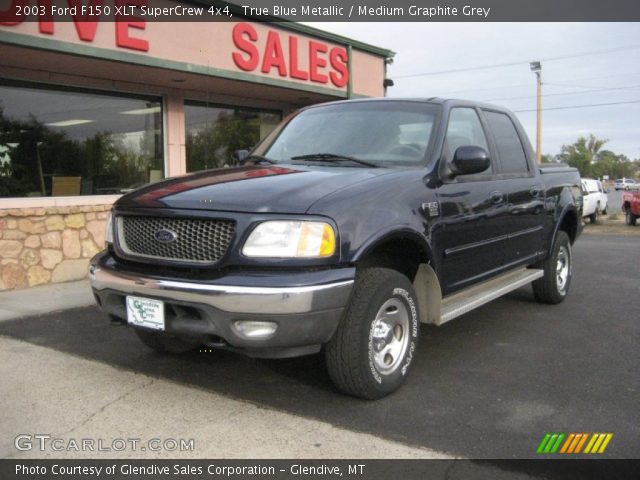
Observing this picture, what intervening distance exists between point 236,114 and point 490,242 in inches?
301

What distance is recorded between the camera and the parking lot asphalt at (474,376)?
3246 mm

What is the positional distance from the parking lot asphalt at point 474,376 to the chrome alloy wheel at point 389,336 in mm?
218

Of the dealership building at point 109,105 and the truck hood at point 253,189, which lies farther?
the dealership building at point 109,105

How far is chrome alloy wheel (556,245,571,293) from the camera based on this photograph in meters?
6.30

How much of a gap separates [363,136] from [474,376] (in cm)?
186

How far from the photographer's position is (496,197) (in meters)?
4.75

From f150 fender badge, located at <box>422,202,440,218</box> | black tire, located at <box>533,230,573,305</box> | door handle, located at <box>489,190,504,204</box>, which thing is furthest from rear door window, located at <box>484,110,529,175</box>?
f150 fender badge, located at <box>422,202,440,218</box>

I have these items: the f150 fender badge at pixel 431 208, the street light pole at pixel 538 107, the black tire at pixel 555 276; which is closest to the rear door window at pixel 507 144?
the black tire at pixel 555 276

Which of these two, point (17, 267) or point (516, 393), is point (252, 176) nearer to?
point (516, 393)

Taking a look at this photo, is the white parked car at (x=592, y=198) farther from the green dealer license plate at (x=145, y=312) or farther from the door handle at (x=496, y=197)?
the green dealer license plate at (x=145, y=312)

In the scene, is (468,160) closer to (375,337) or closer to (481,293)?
(481,293)

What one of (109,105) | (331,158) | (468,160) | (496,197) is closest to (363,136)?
(331,158)

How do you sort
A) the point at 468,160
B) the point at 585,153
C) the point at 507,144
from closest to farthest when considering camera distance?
1. the point at 468,160
2. the point at 507,144
3. the point at 585,153

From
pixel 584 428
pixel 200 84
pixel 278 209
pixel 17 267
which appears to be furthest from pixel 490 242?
pixel 200 84
